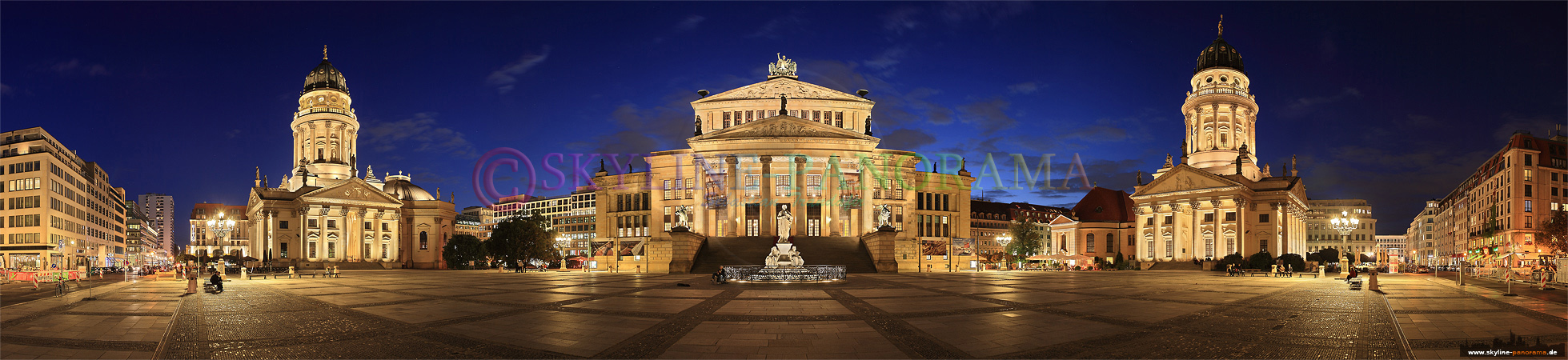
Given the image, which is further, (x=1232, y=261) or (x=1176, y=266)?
(x=1176, y=266)

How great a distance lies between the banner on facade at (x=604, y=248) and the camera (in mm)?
75812

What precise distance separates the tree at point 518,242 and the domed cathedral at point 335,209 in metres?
14.5

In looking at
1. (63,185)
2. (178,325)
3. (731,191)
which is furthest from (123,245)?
(178,325)

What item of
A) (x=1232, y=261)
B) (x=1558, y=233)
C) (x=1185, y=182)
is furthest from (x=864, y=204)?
(x=1558, y=233)

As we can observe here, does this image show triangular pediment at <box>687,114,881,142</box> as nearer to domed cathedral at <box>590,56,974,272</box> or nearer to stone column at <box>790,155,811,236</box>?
domed cathedral at <box>590,56,974,272</box>

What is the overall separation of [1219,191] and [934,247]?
3043 centimetres

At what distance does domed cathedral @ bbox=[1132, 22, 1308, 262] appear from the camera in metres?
79.4

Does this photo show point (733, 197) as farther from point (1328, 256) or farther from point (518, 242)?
point (1328, 256)

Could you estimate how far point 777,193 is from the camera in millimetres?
76562

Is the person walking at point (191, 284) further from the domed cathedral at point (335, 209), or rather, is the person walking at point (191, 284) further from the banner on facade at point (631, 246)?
the domed cathedral at point (335, 209)

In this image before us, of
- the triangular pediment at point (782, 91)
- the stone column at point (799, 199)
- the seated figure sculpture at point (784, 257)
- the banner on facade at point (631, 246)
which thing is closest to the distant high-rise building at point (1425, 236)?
the triangular pediment at point (782, 91)

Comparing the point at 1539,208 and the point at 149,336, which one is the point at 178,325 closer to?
the point at 149,336

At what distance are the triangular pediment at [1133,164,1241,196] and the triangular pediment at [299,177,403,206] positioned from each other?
280ft

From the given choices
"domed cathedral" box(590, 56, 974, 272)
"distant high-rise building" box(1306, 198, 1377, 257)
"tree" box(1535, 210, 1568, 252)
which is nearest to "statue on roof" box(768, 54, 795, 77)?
"domed cathedral" box(590, 56, 974, 272)
